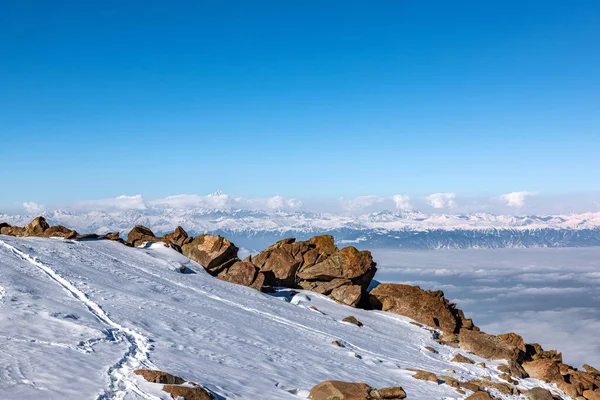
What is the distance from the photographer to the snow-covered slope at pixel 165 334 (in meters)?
13.9

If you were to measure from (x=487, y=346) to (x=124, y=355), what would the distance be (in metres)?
30.7

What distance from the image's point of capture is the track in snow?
1252 centimetres

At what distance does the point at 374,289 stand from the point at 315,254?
25.2ft

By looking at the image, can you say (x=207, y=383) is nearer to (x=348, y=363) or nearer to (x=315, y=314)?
(x=348, y=363)

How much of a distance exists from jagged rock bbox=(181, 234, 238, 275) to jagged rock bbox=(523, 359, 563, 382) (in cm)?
2809

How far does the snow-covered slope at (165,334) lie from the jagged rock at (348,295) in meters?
2.10

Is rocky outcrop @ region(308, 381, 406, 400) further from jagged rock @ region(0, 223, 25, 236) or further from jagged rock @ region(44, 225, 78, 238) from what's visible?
jagged rock @ region(0, 223, 25, 236)

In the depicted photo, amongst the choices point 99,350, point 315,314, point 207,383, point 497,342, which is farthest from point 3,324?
point 497,342

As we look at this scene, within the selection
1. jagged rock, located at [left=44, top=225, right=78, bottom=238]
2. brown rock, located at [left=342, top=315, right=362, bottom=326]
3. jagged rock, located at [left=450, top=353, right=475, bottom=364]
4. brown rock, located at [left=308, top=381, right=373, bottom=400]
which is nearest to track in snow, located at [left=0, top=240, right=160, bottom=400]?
brown rock, located at [left=308, top=381, right=373, bottom=400]

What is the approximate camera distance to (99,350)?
640 inches

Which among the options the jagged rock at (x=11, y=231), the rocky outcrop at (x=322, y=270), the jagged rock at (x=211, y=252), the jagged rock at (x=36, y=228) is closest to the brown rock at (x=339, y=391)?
the rocky outcrop at (x=322, y=270)

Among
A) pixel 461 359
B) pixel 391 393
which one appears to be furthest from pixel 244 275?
pixel 391 393

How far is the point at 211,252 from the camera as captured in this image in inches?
1795

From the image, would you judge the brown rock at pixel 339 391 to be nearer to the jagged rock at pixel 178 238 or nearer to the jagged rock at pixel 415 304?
the jagged rock at pixel 415 304
